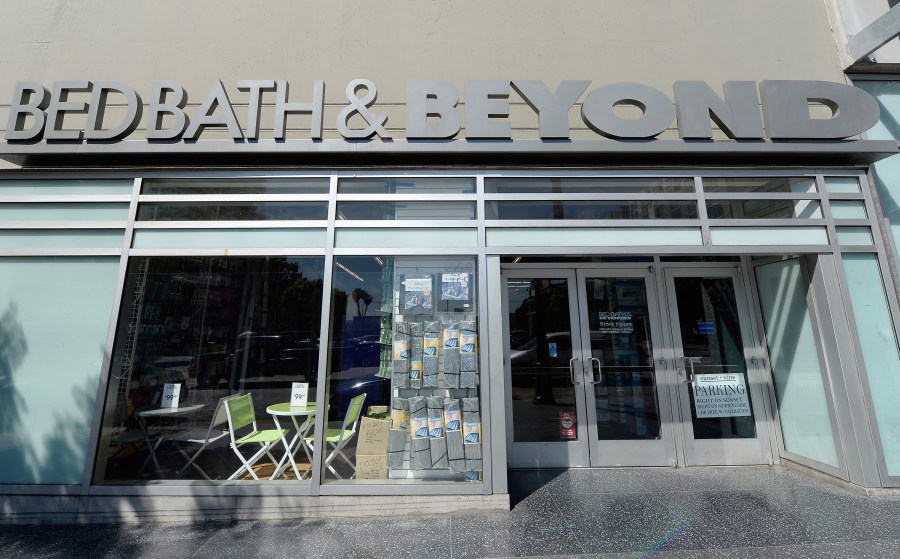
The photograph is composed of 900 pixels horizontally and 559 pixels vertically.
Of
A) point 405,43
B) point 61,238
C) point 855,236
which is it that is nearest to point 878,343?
point 855,236

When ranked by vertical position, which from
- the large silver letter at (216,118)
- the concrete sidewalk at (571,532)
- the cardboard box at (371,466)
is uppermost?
the large silver letter at (216,118)

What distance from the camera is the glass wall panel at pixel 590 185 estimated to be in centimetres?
387

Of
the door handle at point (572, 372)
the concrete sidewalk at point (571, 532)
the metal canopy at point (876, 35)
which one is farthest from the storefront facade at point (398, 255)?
the metal canopy at point (876, 35)

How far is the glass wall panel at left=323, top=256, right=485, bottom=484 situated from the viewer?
3.49 meters

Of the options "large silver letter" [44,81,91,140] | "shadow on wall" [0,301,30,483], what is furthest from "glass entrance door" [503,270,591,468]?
"large silver letter" [44,81,91,140]

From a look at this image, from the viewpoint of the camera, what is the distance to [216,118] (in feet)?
12.4

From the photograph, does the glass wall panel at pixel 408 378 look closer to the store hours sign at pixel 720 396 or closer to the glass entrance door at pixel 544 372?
the glass entrance door at pixel 544 372

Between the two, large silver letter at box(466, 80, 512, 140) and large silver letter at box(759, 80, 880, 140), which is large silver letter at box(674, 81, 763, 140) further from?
large silver letter at box(466, 80, 512, 140)

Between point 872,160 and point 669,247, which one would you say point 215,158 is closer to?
point 669,247

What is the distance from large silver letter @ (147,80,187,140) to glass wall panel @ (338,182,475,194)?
1666 millimetres

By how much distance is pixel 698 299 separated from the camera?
4.71 meters

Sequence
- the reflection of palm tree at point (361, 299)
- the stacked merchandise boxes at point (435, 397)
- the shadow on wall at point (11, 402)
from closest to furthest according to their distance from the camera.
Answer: the shadow on wall at point (11, 402) < the stacked merchandise boxes at point (435, 397) < the reflection of palm tree at point (361, 299)

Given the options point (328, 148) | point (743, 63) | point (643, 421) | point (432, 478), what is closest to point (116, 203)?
point (328, 148)

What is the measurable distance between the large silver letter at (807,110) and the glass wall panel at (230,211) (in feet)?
15.1
